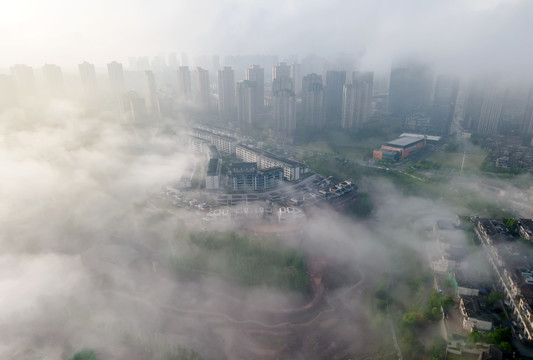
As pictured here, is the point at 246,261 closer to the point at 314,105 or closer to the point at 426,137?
the point at 314,105

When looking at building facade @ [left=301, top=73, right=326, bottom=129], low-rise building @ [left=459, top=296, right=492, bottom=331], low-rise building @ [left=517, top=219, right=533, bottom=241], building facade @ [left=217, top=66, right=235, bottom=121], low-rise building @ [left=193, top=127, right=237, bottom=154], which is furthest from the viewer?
building facade @ [left=217, top=66, right=235, bottom=121]

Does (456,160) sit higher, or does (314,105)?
(314,105)

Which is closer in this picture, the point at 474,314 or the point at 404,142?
the point at 474,314

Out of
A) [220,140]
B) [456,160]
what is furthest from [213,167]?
[456,160]

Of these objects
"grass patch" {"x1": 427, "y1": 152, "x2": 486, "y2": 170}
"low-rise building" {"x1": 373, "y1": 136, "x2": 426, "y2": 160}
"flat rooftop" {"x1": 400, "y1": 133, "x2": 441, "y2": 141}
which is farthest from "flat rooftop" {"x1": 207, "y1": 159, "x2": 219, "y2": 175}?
"flat rooftop" {"x1": 400, "y1": 133, "x2": 441, "y2": 141}

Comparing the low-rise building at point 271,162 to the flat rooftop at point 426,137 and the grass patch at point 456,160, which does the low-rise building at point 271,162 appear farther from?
the flat rooftop at point 426,137

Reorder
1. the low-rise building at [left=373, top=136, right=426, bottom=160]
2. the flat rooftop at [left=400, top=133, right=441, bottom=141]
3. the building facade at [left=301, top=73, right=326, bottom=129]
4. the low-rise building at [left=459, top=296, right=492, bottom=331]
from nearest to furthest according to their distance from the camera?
the low-rise building at [left=459, top=296, right=492, bottom=331], the low-rise building at [left=373, top=136, right=426, bottom=160], the flat rooftop at [left=400, top=133, right=441, bottom=141], the building facade at [left=301, top=73, right=326, bottom=129]

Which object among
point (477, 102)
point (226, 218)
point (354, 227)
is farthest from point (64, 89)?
point (477, 102)

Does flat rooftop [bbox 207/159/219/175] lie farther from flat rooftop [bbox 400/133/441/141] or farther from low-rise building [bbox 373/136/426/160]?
flat rooftop [bbox 400/133/441/141]

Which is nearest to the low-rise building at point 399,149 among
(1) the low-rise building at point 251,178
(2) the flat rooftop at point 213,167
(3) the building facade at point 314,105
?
(3) the building facade at point 314,105

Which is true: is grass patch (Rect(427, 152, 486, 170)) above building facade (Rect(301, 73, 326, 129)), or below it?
below

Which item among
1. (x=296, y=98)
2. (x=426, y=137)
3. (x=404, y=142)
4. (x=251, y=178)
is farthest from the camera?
(x=296, y=98)
